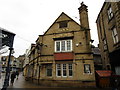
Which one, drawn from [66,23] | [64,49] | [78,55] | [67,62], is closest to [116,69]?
[78,55]

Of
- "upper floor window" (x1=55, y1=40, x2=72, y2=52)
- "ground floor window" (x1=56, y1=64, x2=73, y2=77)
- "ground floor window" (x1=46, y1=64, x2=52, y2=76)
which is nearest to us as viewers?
"ground floor window" (x1=56, y1=64, x2=73, y2=77)

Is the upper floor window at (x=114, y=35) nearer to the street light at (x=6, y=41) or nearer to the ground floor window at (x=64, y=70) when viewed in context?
the ground floor window at (x=64, y=70)

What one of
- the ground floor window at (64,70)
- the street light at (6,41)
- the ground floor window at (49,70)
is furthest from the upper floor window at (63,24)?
the street light at (6,41)

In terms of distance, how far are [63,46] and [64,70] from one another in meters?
3.58

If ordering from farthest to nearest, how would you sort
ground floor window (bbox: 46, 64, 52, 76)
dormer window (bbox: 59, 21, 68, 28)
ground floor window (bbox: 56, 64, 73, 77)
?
dormer window (bbox: 59, 21, 68, 28)
ground floor window (bbox: 46, 64, 52, 76)
ground floor window (bbox: 56, 64, 73, 77)

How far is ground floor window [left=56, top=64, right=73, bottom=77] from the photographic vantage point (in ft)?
44.8

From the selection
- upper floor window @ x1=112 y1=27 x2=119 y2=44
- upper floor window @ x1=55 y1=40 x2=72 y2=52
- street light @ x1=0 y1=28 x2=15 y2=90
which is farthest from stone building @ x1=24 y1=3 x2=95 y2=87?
street light @ x1=0 y1=28 x2=15 y2=90

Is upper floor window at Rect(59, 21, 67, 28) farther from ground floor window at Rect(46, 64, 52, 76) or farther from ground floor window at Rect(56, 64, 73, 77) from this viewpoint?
ground floor window at Rect(46, 64, 52, 76)

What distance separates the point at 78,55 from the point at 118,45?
16.8 ft

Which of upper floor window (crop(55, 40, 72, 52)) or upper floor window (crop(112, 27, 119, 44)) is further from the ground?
upper floor window (crop(112, 27, 119, 44))

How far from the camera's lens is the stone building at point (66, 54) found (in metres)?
13.1

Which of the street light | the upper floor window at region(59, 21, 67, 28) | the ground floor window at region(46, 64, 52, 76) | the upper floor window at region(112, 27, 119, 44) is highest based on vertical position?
the upper floor window at region(59, 21, 67, 28)

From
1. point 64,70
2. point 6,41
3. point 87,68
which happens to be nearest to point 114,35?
point 87,68

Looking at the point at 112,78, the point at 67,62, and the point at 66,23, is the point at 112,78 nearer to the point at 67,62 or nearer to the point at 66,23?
the point at 67,62
